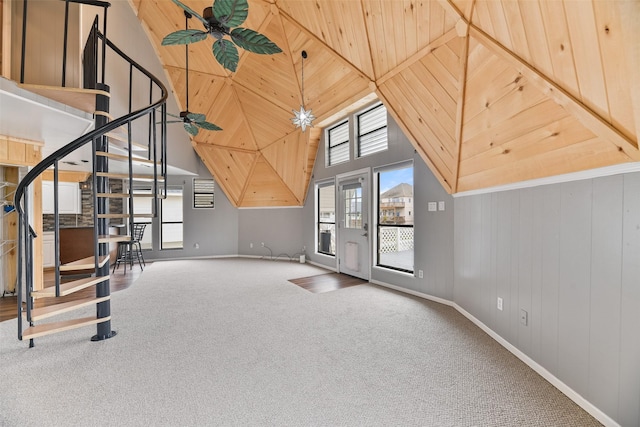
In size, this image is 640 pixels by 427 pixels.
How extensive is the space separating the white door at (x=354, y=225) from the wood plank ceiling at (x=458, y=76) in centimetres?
131

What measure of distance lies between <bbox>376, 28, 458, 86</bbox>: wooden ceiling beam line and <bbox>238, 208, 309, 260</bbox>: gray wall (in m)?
4.24

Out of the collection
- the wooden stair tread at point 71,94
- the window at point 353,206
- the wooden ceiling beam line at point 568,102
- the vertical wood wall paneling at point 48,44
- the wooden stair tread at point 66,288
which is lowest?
the wooden stair tread at point 66,288

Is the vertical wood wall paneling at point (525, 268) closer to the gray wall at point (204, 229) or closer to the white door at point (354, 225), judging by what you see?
the white door at point (354, 225)

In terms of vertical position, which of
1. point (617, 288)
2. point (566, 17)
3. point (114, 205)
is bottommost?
Answer: point (617, 288)

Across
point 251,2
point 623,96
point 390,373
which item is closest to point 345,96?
point 251,2

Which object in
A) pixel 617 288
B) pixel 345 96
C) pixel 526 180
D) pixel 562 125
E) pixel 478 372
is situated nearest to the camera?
pixel 617 288

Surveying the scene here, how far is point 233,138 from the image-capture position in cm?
661

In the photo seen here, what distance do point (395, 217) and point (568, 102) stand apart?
3.06 m

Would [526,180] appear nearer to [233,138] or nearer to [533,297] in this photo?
[533,297]

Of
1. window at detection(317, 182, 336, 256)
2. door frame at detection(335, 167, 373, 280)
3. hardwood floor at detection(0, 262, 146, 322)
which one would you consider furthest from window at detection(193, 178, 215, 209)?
door frame at detection(335, 167, 373, 280)

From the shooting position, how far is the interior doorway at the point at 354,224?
16.0ft

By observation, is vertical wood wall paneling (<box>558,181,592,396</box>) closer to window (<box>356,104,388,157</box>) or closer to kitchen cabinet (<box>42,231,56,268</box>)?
window (<box>356,104,388,157</box>)

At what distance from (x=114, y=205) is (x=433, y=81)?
7.47 metres

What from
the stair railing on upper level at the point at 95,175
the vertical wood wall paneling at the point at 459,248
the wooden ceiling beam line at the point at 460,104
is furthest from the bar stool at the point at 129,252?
the wooden ceiling beam line at the point at 460,104
